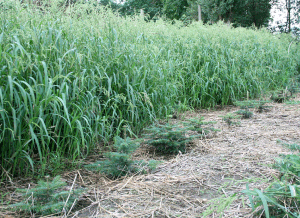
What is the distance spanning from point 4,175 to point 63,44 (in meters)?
1.22

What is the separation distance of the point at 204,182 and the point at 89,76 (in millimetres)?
1359

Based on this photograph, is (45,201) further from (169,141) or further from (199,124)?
(199,124)

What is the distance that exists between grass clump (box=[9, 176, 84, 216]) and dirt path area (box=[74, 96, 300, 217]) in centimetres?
12

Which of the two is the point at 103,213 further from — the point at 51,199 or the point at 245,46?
the point at 245,46

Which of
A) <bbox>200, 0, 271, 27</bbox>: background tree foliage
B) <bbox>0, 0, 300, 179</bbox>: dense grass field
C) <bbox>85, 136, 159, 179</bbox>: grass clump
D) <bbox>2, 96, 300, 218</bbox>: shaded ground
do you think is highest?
<bbox>200, 0, 271, 27</bbox>: background tree foliage

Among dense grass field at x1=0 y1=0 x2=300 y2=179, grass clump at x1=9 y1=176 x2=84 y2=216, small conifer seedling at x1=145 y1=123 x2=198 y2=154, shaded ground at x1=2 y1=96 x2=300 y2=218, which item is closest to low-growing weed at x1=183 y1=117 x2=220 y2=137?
shaded ground at x1=2 y1=96 x2=300 y2=218

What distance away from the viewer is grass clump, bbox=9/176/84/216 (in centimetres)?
122

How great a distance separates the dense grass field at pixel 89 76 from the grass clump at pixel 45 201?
382mm

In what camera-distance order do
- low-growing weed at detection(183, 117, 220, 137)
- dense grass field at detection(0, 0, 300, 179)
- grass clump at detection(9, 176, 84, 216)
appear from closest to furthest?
grass clump at detection(9, 176, 84, 216) → dense grass field at detection(0, 0, 300, 179) → low-growing weed at detection(183, 117, 220, 137)

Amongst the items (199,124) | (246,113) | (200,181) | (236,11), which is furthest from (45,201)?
(236,11)

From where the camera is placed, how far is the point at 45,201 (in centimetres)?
127

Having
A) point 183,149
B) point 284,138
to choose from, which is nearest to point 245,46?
point 284,138

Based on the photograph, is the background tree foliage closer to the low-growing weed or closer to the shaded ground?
the low-growing weed

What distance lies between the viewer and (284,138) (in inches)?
91.3
